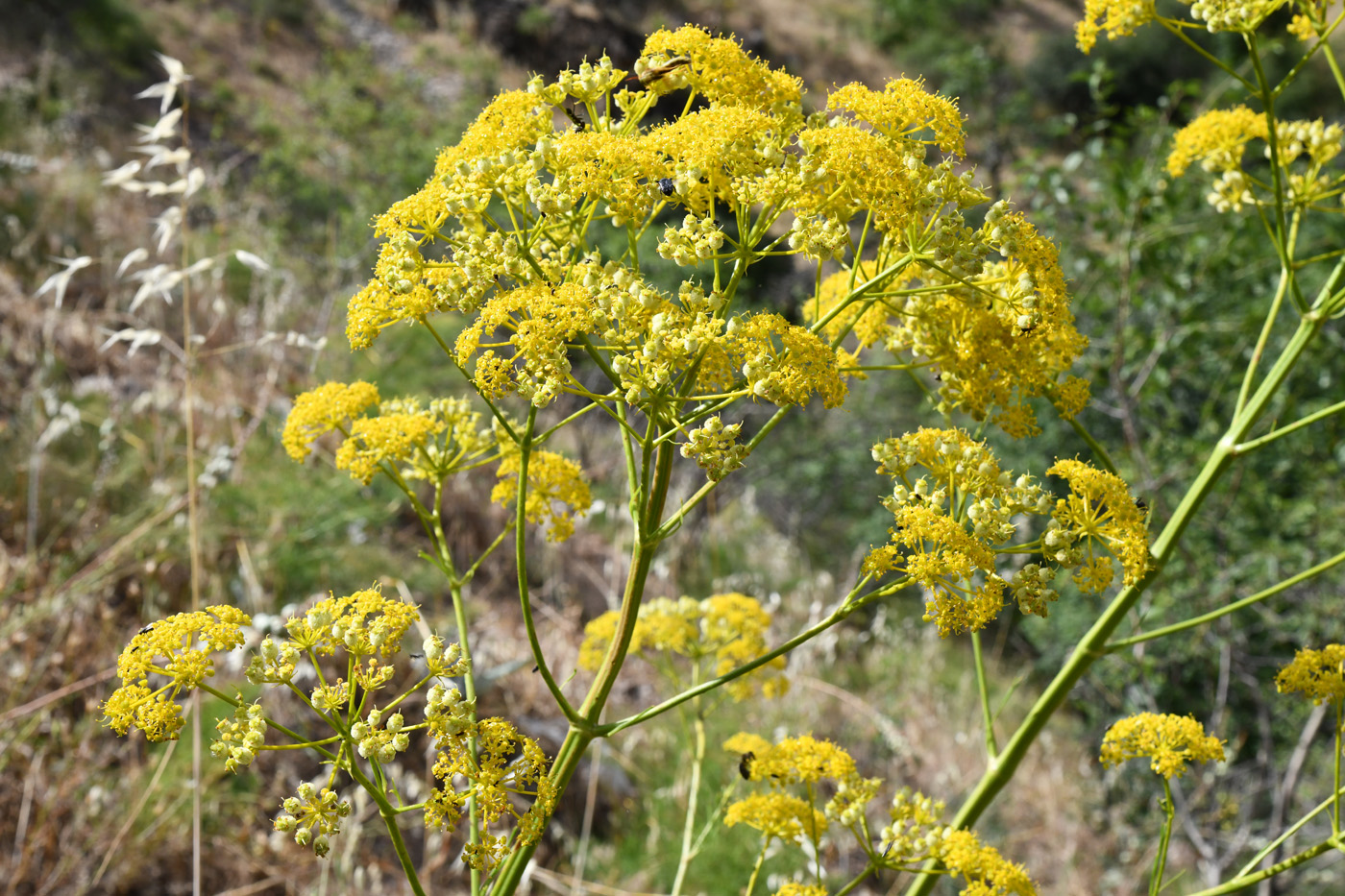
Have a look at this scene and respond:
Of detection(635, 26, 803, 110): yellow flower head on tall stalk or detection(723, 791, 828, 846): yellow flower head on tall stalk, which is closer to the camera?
detection(635, 26, 803, 110): yellow flower head on tall stalk

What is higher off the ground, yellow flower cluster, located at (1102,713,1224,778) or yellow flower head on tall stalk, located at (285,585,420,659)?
yellow flower head on tall stalk, located at (285,585,420,659)

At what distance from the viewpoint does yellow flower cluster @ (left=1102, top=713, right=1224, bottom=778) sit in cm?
197

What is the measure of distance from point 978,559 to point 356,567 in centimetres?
503

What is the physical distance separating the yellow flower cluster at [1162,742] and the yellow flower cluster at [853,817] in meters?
0.40

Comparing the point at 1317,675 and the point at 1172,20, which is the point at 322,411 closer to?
the point at 1172,20

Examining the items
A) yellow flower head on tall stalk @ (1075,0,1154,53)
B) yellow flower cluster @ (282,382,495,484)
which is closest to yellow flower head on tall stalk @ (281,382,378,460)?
yellow flower cluster @ (282,382,495,484)

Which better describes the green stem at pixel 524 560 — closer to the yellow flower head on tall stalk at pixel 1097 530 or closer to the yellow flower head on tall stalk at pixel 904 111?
the yellow flower head on tall stalk at pixel 904 111

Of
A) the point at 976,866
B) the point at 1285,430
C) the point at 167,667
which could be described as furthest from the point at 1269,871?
the point at 167,667

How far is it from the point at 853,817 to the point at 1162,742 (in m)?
0.74

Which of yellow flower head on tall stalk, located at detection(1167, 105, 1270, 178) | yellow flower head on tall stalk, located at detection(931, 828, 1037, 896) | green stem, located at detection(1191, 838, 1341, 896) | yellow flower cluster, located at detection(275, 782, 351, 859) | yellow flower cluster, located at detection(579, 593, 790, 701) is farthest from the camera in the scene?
yellow flower cluster, located at detection(579, 593, 790, 701)

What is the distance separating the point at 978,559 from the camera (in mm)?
1525

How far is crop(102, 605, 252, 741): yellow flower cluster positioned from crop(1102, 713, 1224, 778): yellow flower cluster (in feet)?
6.15

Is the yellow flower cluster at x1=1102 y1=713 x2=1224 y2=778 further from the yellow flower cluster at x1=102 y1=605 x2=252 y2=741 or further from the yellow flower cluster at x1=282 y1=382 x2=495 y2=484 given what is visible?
the yellow flower cluster at x1=102 y1=605 x2=252 y2=741

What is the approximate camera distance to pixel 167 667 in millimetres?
1382
